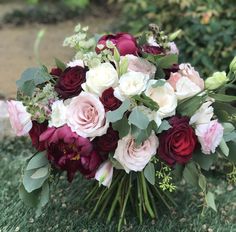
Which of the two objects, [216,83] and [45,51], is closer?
[216,83]

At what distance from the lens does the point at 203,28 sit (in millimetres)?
4402

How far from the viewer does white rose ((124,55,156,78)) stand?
2.52 meters

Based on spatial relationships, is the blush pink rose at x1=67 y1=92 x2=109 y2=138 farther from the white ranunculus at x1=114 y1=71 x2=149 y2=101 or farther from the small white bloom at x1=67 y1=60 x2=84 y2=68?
the small white bloom at x1=67 y1=60 x2=84 y2=68

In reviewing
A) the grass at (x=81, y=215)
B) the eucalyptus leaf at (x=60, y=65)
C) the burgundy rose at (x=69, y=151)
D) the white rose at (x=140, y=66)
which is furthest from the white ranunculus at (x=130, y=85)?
the grass at (x=81, y=215)

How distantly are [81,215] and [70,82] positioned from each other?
26.8 inches

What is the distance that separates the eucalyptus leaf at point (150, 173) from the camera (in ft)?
7.98

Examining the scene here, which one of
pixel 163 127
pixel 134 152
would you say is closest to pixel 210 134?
pixel 163 127

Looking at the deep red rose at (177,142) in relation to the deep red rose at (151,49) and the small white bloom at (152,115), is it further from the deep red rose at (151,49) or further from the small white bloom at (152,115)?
the deep red rose at (151,49)

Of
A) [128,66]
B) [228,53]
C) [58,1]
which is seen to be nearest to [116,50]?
[128,66]

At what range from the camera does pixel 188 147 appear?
95.5 inches

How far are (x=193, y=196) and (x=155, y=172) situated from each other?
0.64 m

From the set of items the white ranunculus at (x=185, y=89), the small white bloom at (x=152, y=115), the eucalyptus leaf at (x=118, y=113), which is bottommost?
the small white bloom at (x=152, y=115)

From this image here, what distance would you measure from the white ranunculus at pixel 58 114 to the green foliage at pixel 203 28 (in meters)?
1.95

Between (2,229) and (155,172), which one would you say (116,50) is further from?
(2,229)
